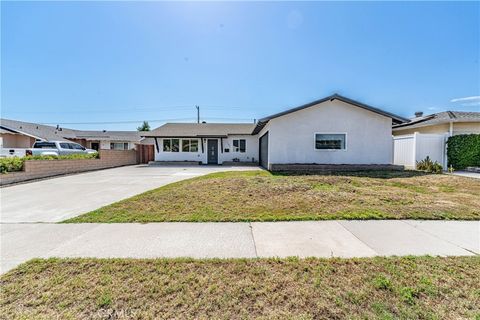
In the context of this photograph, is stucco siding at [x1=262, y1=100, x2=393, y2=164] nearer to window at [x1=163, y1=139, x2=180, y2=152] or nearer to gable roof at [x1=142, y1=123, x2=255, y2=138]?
gable roof at [x1=142, y1=123, x2=255, y2=138]

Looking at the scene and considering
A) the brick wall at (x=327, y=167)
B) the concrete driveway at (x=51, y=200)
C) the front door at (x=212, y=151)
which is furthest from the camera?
the front door at (x=212, y=151)

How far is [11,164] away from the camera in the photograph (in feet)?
34.4

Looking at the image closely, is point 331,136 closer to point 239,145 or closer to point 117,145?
point 239,145

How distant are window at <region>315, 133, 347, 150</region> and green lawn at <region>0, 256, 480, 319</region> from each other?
33.3 ft

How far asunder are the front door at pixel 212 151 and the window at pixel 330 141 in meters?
10.4

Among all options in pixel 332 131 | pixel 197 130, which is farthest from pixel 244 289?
pixel 197 130

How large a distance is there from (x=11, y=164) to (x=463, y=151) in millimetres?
23698

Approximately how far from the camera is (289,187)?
774 centimetres

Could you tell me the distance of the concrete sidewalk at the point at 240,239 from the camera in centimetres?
353

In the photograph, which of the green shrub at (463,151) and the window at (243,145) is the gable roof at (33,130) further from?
the green shrub at (463,151)

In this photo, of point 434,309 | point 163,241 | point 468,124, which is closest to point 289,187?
point 163,241

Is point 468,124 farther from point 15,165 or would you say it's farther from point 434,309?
point 15,165

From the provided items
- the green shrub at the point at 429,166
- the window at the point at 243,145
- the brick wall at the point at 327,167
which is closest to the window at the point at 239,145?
the window at the point at 243,145

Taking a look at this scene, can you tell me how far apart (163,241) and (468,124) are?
1910cm
